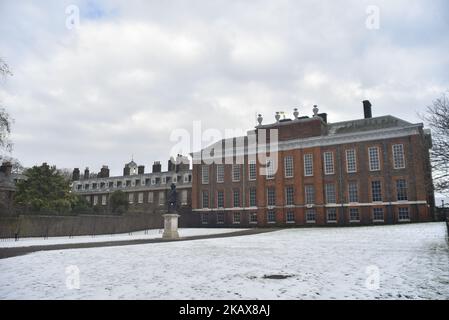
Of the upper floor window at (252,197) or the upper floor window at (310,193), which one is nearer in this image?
the upper floor window at (310,193)

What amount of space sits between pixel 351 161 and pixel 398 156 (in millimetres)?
4697

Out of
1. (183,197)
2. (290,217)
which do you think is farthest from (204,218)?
(290,217)

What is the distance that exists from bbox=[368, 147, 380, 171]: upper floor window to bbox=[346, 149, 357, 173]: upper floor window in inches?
61.3

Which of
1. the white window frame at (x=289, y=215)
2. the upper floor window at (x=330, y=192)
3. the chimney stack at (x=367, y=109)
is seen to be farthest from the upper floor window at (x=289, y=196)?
the chimney stack at (x=367, y=109)

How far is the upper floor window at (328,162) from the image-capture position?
38906mm

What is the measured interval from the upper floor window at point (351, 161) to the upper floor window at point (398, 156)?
3964 mm

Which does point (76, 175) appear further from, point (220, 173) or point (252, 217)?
point (252, 217)

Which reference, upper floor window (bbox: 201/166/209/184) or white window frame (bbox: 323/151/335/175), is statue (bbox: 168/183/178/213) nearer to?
white window frame (bbox: 323/151/335/175)

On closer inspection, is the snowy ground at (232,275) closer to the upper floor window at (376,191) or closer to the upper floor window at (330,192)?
the upper floor window at (376,191)

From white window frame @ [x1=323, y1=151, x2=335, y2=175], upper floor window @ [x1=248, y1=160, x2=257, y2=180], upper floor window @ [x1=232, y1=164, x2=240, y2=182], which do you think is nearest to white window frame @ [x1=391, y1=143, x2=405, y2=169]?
white window frame @ [x1=323, y1=151, x2=335, y2=175]

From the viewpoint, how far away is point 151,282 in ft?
28.3

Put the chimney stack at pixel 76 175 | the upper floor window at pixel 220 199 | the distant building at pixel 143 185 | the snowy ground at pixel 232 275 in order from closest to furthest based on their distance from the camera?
the snowy ground at pixel 232 275 → the upper floor window at pixel 220 199 → the distant building at pixel 143 185 → the chimney stack at pixel 76 175
